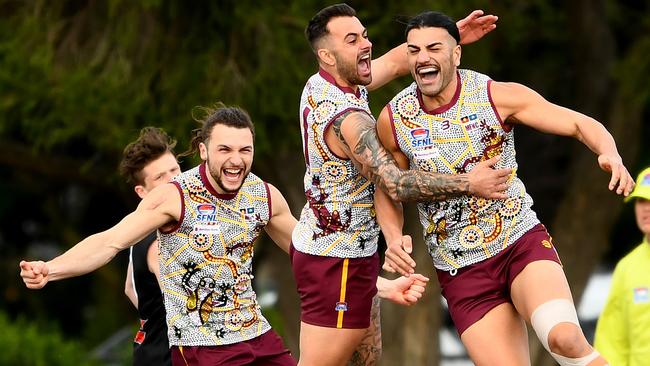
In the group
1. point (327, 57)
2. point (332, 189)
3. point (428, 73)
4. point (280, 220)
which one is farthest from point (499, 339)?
point (327, 57)

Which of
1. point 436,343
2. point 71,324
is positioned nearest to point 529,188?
point 436,343

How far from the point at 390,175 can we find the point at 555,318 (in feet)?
3.36

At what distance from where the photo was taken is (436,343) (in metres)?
16.2

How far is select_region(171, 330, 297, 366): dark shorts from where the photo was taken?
7613 mm

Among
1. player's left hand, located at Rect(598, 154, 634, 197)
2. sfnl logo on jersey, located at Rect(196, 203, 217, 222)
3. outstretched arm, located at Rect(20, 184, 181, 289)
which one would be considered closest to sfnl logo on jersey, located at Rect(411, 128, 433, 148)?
player's left hand, located at Rect(598, 154, 634, 197)

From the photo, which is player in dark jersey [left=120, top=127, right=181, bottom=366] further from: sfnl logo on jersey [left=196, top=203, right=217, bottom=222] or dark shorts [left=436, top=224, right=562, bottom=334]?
dark shorts [left=436, top=224, right=562, bottom=334]

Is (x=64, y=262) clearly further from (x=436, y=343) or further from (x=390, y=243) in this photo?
(x=436, y=343)

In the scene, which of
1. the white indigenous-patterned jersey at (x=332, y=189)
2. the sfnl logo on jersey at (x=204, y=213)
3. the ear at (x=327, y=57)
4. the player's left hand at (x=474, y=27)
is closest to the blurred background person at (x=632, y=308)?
the player's left hand at (x=474, y=27)

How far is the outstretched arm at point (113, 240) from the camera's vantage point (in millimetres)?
7195

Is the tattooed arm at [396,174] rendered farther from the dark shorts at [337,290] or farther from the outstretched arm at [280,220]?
the outstretched arm at [280,220]

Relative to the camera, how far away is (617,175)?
22.0 ft

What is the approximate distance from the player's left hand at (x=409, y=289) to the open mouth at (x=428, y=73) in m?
0.93

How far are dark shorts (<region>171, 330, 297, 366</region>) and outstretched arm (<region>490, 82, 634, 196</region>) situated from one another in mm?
1671

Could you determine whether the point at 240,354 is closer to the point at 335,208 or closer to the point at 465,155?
the point at 335,208
